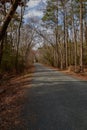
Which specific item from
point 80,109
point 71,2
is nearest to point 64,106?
point 80,109

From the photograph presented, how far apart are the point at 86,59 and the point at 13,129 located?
5456cm

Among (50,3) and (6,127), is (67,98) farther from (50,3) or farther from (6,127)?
(50,3)

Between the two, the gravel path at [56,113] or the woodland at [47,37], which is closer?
the gravel path at [56,113]

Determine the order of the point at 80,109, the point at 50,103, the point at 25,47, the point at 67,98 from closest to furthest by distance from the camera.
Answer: the point at 80,109 → the point at 50,103 → the point at 67,98 → the point at 25,47

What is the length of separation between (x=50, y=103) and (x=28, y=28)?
166 ft

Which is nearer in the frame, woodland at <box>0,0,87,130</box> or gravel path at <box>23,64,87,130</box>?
gravel path at <box>23,64,87,130</box>

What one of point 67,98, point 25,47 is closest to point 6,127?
point 67,98

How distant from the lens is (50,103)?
11.1 meters

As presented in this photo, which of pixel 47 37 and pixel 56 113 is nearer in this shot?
pixel 56 113

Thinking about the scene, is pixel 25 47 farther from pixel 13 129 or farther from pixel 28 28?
pixel 13 129

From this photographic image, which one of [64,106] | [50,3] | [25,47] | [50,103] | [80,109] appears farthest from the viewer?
[25,47]

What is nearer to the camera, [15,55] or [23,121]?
[23,121]

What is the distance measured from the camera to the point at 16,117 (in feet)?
29.6

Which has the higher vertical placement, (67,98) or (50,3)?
(50,3)
